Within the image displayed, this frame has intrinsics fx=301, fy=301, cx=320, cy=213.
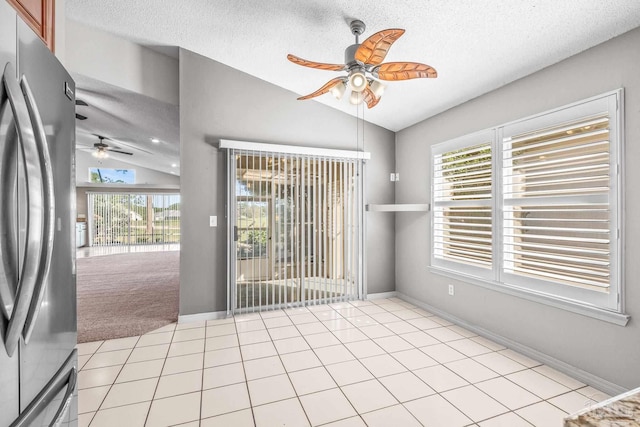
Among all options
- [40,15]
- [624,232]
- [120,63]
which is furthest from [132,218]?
[624,232]

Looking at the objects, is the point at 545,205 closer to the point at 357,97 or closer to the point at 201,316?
the point at 357,97

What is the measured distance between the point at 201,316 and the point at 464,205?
3341mm

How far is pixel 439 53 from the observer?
2717mm

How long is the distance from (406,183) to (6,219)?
417 cm

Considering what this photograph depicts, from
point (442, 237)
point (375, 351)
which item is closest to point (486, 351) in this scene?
point (375, 351)

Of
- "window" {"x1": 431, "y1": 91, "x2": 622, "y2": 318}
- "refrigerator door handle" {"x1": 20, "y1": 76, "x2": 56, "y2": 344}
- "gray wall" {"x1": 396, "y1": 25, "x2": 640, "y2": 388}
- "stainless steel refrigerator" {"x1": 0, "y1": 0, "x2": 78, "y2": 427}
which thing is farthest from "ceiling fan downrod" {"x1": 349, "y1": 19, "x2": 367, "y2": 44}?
Result: "refrigerator door handle" {"x1": 20, "y1": 76, "x2": 56, "y2": 344}

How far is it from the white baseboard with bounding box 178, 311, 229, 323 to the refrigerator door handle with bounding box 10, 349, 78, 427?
234 cm

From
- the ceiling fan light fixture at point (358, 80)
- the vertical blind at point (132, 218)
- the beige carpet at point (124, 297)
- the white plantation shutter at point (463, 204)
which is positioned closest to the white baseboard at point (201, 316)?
the beige carpet at point (124, 297)

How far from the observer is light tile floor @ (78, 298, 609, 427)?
1946mm

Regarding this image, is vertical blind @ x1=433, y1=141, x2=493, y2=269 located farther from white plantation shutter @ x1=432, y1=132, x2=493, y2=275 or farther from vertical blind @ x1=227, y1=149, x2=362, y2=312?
vertical blind @ x1=227, y1=149, x2=362, y2=312

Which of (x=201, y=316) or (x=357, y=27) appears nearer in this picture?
(x=357, y=27)

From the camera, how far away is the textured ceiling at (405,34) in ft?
6.91

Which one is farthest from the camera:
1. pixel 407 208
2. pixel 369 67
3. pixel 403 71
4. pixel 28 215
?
pixel 407 208

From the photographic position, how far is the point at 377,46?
1.96 m
